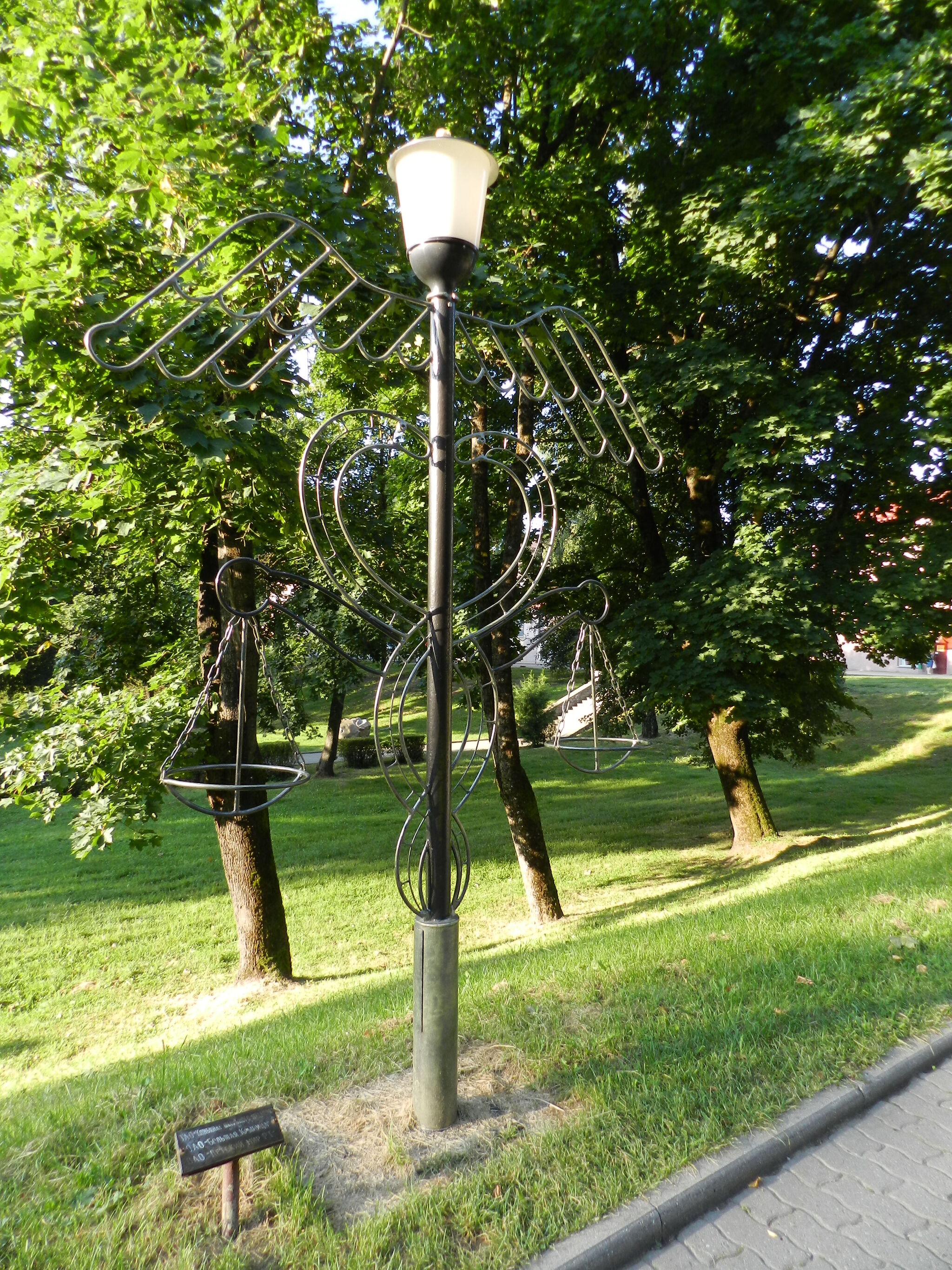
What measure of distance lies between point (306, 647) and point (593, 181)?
832cm

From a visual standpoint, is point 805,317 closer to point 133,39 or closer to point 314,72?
point 314,72

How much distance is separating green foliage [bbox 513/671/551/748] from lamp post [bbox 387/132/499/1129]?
17678 millimetres

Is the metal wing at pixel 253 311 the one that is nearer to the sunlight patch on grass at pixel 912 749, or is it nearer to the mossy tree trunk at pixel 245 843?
the mossy tree trunk at pixel 245 843

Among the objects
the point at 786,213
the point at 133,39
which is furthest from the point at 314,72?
the point at 786,213

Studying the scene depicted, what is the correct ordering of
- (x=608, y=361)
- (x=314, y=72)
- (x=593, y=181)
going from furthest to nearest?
(x=593, y=181) < (x=314, y=72) < (x=608, y=361)

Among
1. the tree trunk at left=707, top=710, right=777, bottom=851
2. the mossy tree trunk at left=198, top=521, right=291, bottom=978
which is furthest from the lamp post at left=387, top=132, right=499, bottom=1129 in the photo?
the tree trunk at left=707, top=710, right=777, bottom=851

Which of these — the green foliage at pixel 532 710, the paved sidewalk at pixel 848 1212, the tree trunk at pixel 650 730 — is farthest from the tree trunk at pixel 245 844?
the tree trunk at pixel 650 730

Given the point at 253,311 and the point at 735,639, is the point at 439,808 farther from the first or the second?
the point at 735,639

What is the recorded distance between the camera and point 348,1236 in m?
2.38

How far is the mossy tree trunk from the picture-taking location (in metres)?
7.43

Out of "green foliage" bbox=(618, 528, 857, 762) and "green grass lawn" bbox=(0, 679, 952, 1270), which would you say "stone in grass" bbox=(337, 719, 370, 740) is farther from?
"green foliage" bbox=(618, 528, 857, 762)

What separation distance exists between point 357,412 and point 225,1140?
2.52 metres

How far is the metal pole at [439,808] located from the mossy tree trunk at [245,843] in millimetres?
4683

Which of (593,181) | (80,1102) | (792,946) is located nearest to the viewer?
(80,1102)
